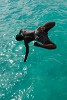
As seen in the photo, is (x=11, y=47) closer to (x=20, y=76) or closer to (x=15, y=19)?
(x=20, y=76)

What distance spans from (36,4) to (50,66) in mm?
12220

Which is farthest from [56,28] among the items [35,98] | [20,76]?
[35,98]

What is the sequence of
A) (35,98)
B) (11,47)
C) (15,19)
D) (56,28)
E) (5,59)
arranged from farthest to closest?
(15,19)
(56,28)
(11,47)
(5,59)
(35,98)

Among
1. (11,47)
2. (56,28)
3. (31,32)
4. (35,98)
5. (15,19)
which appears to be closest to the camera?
(31,32)

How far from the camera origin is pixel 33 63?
574 inches

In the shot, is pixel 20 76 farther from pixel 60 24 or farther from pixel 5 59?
pixel 60 24

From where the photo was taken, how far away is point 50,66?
45.9ft

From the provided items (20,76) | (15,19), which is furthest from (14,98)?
(15,19)

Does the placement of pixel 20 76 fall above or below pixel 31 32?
below

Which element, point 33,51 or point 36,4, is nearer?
point 33,51

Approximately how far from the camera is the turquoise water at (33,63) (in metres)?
12.3

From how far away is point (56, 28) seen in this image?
60.2 feet

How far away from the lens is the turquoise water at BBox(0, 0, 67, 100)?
1229 centimetres

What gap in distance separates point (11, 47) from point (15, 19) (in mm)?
5673
